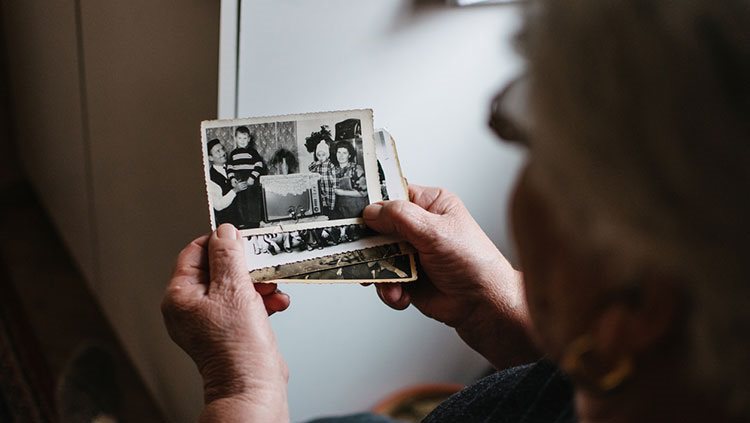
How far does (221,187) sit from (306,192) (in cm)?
12

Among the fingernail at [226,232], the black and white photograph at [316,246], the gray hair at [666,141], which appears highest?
the gray hair at [666,141]

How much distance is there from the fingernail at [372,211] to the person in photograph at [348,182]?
0.02 m

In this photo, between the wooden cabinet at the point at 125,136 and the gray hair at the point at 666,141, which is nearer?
the gray hair at the point at 666,141

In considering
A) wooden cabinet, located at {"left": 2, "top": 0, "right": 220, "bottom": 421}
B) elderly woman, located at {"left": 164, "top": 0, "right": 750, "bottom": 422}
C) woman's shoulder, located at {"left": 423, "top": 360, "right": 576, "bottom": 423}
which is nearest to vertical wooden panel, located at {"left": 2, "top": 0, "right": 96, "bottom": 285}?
wooden cabinet, located at {"left": 2, "top": 0, "right": 220, "bottom": 421}

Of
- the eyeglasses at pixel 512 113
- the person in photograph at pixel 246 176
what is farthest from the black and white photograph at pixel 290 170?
the eyeglasses at pixel 512 113

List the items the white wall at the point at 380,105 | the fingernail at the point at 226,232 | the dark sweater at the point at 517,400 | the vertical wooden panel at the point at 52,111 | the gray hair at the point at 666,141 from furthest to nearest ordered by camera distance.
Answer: the vertical wooden panel at the point at 52,111 → the white wall at the point at 380,105 → the fingernail at the point at 226,232 → the dark sweater at the point at 517,400 → the gray hair at the point at 666,141

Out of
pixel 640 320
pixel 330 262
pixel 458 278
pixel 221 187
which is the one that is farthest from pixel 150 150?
pixel 640 320

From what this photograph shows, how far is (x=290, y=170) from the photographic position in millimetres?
1121

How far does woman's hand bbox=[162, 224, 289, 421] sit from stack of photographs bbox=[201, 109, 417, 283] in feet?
0.20

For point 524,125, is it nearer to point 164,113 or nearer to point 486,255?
point 486,255

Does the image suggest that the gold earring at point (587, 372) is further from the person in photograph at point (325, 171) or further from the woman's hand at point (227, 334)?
the person in photograph at point (325, 171)

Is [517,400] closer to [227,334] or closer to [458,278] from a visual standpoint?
[458,278]

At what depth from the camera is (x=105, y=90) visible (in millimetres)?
1562

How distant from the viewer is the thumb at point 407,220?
1.08m
